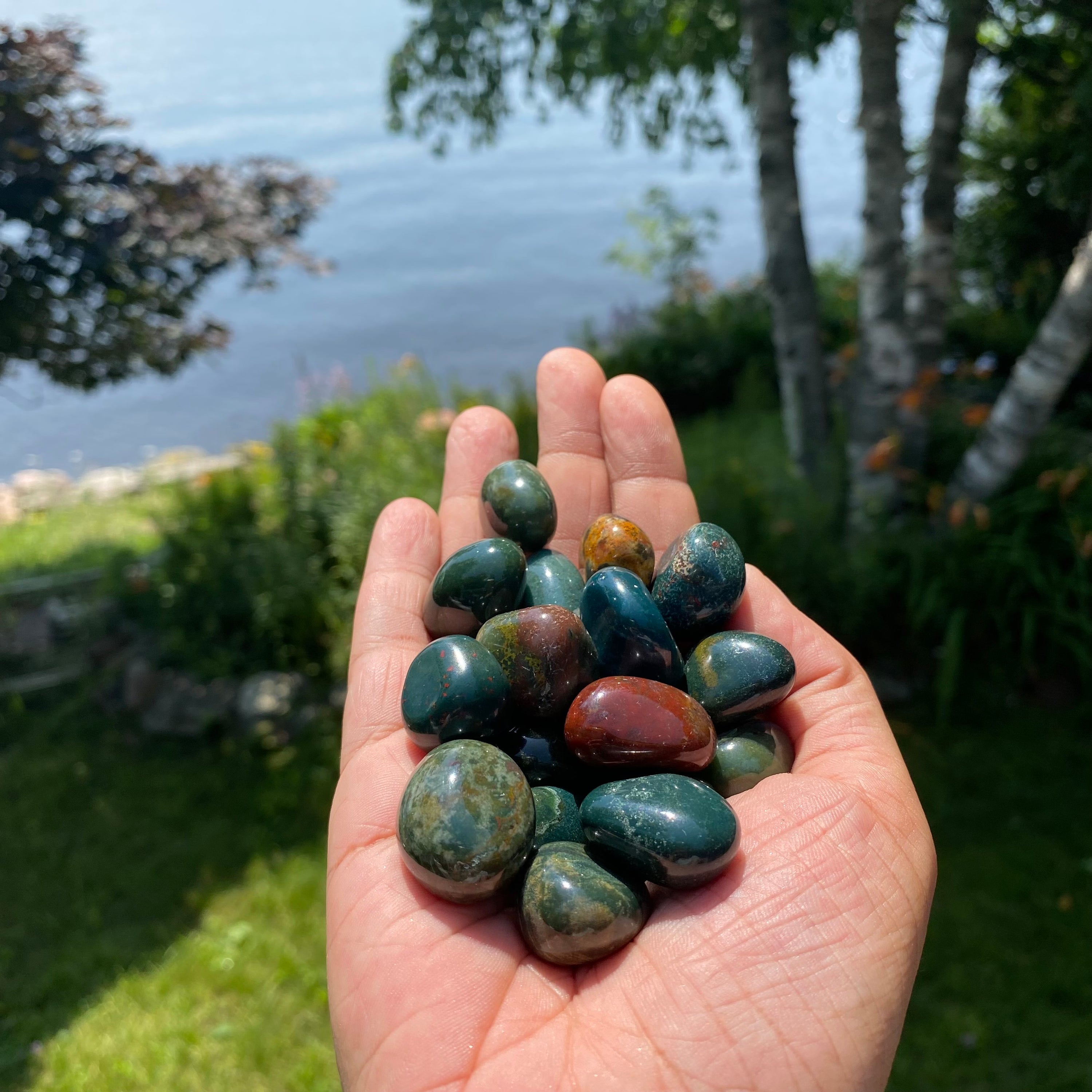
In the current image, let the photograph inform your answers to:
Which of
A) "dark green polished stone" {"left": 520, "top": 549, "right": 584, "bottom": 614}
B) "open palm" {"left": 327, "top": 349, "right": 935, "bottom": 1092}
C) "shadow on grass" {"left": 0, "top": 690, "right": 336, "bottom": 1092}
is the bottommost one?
"shadow on grass" {"left": 0, "top": 690, "right": 336, "bottom": 1092}

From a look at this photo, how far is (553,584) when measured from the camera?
71.6 inches

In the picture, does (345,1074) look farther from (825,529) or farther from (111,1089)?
(825,529)

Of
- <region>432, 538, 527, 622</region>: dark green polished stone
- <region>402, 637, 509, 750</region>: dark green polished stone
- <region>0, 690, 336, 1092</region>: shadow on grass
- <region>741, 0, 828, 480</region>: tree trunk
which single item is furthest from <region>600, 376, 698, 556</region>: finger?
<region>0, 690, 336, 1092</region>: shadow on grass

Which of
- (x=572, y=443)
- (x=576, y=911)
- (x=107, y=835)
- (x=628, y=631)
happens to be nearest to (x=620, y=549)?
(x=628, y=631)

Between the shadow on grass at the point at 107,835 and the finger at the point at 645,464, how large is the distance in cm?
169

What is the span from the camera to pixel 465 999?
1244mm

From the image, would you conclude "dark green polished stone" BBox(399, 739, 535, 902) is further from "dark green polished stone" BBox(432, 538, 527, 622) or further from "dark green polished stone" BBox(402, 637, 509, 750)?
"dark green polished stone" BBox(432, 538, 527, 622)

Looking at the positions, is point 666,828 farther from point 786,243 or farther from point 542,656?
point 786,243

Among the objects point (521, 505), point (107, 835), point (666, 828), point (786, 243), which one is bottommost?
point (107, 835)

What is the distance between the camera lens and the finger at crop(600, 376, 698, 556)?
2137mm

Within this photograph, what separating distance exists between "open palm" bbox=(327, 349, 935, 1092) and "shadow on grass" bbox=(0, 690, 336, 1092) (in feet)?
5.14

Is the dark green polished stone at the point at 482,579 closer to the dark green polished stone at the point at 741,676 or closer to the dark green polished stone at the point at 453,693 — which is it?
the dark green polished stone at the point at 453,693

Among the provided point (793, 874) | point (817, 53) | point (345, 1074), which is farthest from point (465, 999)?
point (817, 53)

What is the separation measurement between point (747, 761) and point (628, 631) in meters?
0.30
